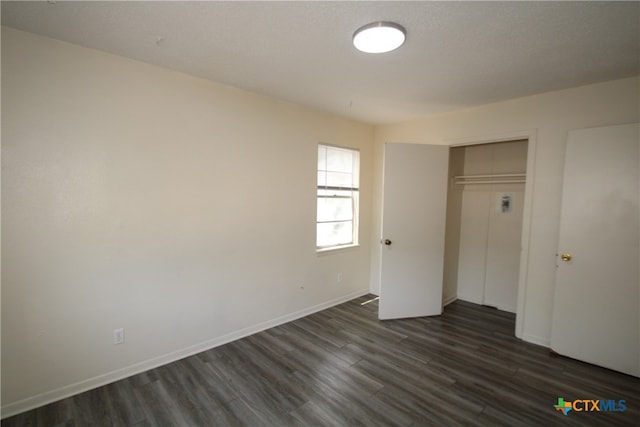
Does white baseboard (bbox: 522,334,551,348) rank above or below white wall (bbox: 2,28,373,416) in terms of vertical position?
below

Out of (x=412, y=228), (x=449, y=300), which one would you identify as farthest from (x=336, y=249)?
(x=449, y=300)

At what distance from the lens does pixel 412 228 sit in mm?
3533

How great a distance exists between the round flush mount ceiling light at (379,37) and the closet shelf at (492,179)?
2.68 meters

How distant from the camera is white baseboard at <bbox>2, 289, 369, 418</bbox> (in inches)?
76.7

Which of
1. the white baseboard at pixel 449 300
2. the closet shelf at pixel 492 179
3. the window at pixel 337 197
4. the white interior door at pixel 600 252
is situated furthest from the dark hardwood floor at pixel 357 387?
the closet shelf at pixel 492 179

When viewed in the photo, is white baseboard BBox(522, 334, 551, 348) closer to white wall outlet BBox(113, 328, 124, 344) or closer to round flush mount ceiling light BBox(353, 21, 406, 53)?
round flush mount ceiling light BBox(353, 21, 406, 53)

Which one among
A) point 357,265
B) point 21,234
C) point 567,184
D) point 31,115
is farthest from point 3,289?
point 567,184

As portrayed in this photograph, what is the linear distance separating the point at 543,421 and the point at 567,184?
2018mm

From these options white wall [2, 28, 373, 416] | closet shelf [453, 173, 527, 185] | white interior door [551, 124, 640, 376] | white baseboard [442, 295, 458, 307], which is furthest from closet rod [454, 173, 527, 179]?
white wall [2, 28, 373, 416]

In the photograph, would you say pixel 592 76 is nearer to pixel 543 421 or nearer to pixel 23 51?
pixel 543 421

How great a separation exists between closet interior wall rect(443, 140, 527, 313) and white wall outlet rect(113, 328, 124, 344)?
379 cm

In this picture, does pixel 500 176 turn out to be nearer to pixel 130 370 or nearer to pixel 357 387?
pixel 357 387

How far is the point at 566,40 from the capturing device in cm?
188

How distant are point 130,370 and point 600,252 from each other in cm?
415
